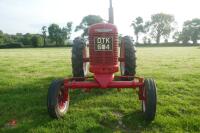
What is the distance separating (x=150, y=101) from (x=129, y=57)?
2.08 m

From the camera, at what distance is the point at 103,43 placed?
20.8 feet

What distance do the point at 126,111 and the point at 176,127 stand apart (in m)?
1.12

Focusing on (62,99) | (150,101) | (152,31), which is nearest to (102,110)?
(62,99)

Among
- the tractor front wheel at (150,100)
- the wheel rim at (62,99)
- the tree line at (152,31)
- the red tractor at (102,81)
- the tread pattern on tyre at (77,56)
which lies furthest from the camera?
the tree line at (152,31)

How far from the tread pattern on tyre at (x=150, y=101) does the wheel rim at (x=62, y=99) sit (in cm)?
157

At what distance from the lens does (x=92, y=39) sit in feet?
21.0

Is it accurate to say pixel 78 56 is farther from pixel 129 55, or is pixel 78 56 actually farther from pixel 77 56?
pixel 129 55

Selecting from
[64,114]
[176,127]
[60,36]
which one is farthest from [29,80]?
[60,36]

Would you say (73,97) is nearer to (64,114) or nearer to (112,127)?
(64,114)

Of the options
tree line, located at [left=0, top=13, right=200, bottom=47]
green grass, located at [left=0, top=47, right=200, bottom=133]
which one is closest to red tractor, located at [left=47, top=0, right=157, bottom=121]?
green grass, located at [left=0, top=47, right=200, bottom=133]

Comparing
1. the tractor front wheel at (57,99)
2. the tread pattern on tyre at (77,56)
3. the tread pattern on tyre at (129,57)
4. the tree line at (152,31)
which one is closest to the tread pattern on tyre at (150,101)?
the tractor front wheel at (57,99)

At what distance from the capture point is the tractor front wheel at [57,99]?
5.64 m

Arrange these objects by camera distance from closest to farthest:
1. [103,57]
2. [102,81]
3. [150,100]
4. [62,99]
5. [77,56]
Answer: [150,100] < [102,81] < [62,99] < [103,57] < [77,56]

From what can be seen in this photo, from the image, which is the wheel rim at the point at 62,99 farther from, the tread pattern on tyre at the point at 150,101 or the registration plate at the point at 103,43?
the tread pattern on tyre at the point at 150,101
